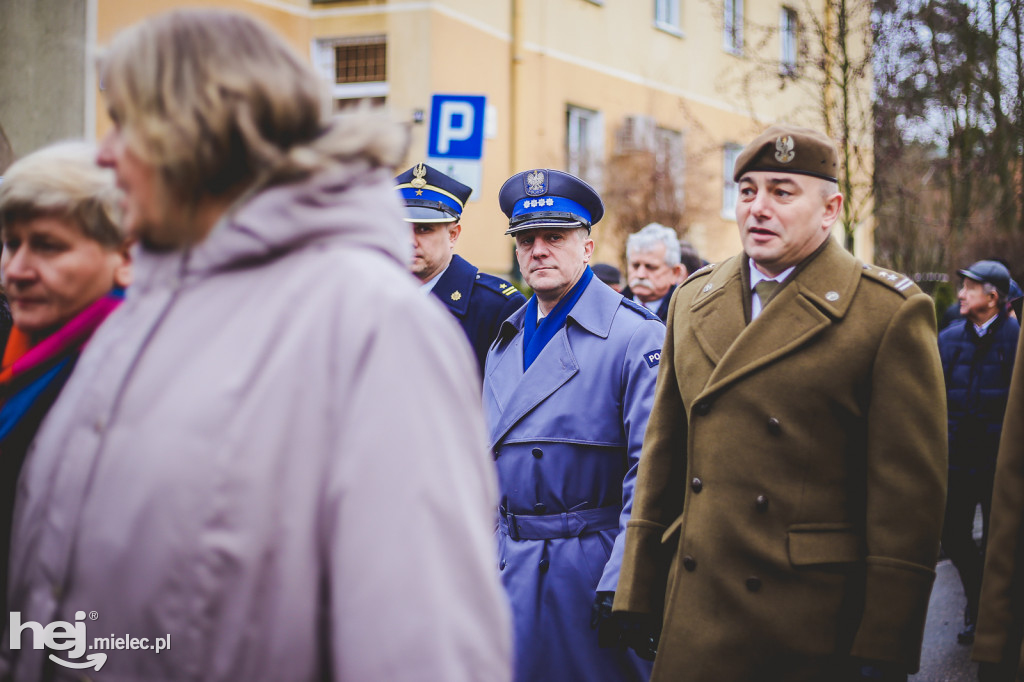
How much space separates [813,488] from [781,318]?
1.59 feet

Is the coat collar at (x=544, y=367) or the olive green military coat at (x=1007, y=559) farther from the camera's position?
the coat collar at (x=544, y=367)

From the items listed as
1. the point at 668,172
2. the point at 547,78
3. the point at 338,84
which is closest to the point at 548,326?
the point at 668,172

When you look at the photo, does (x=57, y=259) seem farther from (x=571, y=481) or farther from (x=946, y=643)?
(x=946, y=643)

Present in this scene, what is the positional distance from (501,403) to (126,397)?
2.28m

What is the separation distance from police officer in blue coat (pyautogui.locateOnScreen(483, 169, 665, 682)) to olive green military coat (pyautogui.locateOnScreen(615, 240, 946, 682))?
428mm

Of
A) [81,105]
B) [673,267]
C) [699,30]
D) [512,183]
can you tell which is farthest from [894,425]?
[699,30]

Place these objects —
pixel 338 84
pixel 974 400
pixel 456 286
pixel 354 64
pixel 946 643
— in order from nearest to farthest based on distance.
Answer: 1. pixel 456 286
2. pixel 946 643
3. pixel 974 400
4. pixel 338 84
5. pixel 354 64

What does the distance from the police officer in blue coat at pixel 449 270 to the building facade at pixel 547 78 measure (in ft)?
22.8

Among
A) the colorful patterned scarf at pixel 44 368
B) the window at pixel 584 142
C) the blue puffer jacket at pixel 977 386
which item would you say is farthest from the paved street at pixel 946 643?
the window at pixel 584 142

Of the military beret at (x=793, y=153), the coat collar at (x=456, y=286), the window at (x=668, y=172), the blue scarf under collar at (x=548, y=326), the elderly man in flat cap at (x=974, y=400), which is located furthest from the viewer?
the window at (x=668, y=172)

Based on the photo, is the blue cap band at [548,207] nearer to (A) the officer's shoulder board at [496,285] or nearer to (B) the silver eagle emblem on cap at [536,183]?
(B) the silver eagle emblem on cap at [536,183]

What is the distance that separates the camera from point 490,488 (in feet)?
4.89

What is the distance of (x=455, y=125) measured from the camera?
846 cm

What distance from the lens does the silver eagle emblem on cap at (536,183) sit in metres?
3.98
